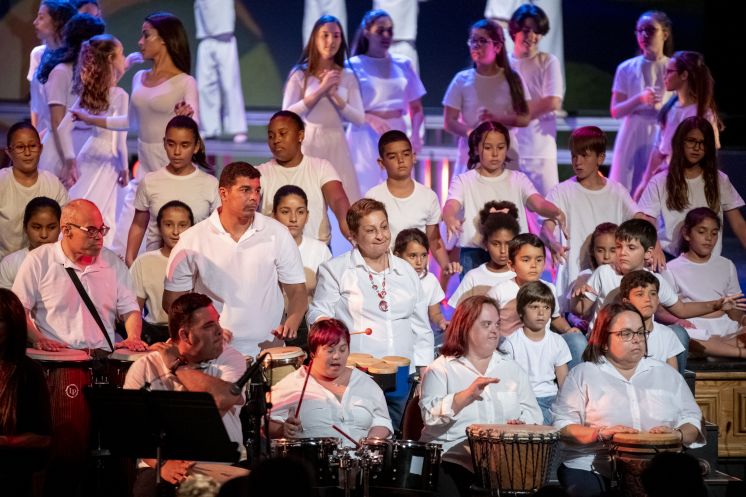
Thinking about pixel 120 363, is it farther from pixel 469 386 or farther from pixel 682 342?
pixel 682 342

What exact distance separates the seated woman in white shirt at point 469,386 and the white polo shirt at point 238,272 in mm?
1217

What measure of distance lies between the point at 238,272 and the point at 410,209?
5.98 feet

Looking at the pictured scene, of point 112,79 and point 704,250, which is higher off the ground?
point 112,79

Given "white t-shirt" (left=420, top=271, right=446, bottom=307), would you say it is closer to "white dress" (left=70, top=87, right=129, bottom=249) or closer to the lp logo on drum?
the lp logo on drum

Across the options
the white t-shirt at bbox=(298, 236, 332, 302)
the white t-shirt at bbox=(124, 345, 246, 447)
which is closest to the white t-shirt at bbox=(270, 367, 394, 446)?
the white t-shirt at bbox=(124, 345, 246, 447)

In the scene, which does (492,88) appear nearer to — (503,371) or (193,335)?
(503,371)

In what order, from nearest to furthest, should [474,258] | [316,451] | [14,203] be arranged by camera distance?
[316,451] → [14,203] → [474,258]

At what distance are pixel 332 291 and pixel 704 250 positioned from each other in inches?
112

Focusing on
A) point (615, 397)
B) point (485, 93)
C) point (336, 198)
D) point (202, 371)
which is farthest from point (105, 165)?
point (615, 397)

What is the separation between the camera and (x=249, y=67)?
1155cm

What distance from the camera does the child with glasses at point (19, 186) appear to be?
862 centimetres

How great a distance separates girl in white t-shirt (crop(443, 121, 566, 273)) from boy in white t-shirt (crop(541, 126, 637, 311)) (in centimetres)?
20

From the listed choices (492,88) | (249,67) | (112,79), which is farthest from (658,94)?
(112,79)

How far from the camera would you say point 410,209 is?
884cm
